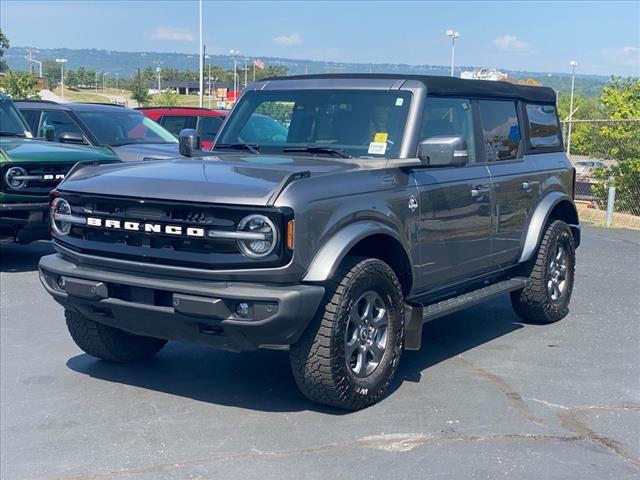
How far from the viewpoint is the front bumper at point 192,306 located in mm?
4621

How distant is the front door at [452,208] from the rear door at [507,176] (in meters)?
0.16

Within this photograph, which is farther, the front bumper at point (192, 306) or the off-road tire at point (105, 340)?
the off-road tire at point (105, 340)

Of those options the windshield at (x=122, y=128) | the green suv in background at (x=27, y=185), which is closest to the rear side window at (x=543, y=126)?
the green suv in background at (x=27, y=185)

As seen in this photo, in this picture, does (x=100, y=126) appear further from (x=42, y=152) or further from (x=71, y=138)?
(x=42, y=152)

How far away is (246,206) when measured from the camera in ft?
15.3

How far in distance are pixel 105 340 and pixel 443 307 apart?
7.57 feet

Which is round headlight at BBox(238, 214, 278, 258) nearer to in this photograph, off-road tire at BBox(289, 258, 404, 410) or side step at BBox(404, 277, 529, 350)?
off-road tire at BBox(289, 258, 404, 410)

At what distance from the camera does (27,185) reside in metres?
9.30

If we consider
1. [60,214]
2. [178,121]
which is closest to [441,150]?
[60,214]

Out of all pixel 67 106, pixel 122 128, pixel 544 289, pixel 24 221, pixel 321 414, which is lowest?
pixel 321 414

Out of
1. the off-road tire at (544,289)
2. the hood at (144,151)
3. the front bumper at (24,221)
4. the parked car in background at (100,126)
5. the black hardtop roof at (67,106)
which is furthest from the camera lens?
the black hardtop roof at (67,106)

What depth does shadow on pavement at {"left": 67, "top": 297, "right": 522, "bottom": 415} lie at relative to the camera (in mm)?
5445

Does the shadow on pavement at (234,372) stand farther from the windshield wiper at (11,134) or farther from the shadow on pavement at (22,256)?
the windshield wiper at (11,134)

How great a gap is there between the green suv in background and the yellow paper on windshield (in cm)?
390
